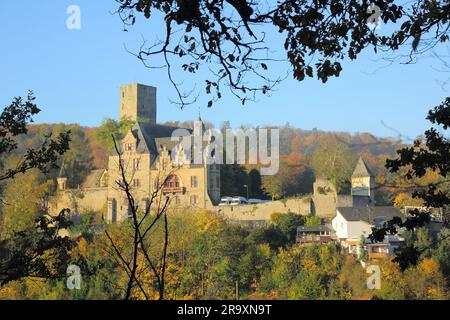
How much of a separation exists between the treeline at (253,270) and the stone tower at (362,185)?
13.9 ft

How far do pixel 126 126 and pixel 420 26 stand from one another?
57.6m

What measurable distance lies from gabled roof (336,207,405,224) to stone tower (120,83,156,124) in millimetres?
25976

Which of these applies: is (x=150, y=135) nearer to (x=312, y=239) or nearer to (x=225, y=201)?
(x=225, y=201)

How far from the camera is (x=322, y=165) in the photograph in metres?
62.1

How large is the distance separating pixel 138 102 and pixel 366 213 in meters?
28.0

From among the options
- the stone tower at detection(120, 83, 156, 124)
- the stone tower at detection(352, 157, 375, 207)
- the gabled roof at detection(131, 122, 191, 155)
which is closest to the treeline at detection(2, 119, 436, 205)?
the stone tower at detection(352, 157, 375, 207)

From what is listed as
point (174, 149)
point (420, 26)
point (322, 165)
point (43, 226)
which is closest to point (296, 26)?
point (420, 26)

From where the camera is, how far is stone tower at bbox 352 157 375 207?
49.1 meters

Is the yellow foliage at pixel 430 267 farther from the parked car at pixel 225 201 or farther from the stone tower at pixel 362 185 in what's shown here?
the parked car at pixel 225 201

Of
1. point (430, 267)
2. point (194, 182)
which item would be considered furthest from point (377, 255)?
point (194, 182)

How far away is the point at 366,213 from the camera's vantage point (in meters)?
46.9

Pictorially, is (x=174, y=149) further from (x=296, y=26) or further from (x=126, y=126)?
(x=296, y=26)

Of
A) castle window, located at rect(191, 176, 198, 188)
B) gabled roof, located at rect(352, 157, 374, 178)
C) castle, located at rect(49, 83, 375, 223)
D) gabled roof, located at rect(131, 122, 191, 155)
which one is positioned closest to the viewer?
castle, located at rect(49, 83, 375, 223)

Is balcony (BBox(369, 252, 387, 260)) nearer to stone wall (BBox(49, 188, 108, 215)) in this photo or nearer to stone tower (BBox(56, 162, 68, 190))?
stone wall (BBox(49, 188, 108, 215))
